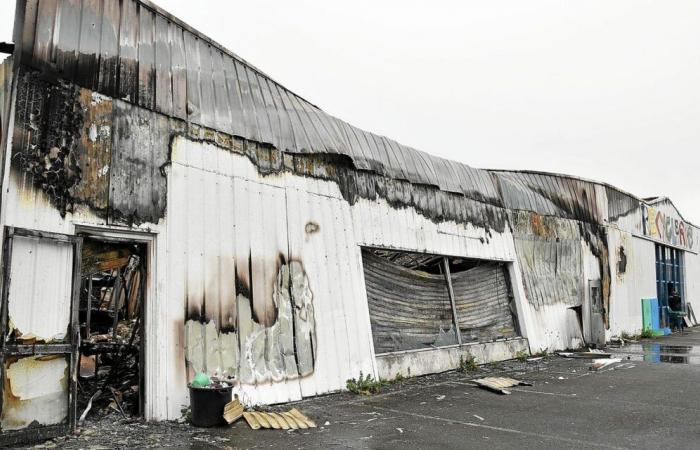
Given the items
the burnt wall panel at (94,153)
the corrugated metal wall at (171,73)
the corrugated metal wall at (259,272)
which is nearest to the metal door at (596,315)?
the corrugated metal wall at (171,73)

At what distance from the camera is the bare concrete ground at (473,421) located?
5703mm

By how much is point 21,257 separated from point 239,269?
2.81 m

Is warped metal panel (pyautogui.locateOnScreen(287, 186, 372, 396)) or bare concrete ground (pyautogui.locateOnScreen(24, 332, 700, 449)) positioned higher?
warped metal panel (pyautogui.locateOnScreen(287, 186, 372, 396))

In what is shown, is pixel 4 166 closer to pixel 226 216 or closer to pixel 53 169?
pixel 53 169

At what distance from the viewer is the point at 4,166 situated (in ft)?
18.4

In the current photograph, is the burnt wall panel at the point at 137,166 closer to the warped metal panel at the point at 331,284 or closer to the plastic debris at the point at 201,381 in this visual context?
the plastic debris at the point at 201,381

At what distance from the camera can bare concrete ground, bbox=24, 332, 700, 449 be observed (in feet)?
18.7

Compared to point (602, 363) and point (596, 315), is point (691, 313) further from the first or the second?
point (602, 363)

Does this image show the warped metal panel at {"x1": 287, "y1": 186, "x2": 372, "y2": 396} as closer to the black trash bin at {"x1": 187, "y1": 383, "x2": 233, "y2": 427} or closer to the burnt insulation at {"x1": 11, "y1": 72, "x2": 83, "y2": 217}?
the black trash bin at {"x1": 187, "y1": 383, "x2": 233, "y2": 427}

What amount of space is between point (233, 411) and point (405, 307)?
4.83 meters

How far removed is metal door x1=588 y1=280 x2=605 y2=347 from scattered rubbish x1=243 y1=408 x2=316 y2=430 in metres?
12.1

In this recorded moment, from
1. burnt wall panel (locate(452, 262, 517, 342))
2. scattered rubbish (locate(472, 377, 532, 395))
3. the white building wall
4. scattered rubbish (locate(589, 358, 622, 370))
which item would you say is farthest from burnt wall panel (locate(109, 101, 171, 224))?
the white building wall

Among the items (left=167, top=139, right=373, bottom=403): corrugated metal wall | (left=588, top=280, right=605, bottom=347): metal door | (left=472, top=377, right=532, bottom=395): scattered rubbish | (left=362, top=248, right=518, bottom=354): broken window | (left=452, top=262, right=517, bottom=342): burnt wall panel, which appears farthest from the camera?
(left=588, top=280, right=605, bottom=347): metal door

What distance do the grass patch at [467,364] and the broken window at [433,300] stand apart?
1.28ft
